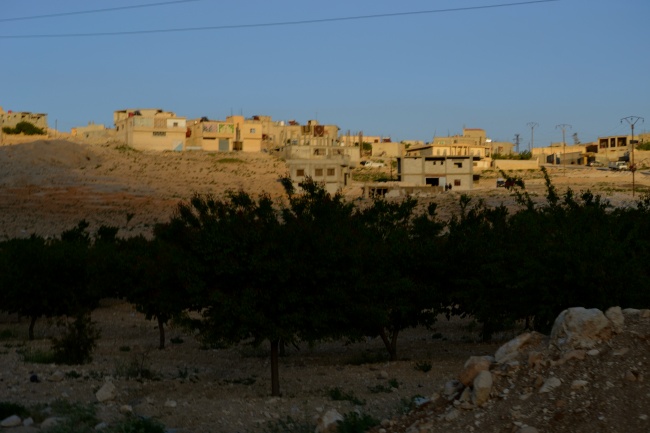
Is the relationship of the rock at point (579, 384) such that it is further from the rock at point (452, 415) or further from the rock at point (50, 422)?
the rock at point (50, 422)

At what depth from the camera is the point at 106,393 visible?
19.5 meters

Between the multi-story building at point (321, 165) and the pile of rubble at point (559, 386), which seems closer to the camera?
the pile of rubble at point (559, 386)

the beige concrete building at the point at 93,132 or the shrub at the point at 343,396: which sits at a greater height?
the beige concrete building at the point at 93,132

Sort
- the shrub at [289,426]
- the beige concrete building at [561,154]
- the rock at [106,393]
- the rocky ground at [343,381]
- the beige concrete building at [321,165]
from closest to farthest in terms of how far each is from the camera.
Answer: the rocky ground at [343,381] < the shrub at [289,426] < the rock at [106,393] < the beige concrete building at [321,165] < the beige concrete building at [561,154]

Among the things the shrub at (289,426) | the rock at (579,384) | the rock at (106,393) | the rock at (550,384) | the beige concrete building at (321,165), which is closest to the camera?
the rock at (579,384)

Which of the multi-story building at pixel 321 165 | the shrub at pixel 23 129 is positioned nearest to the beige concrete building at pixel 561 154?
the multi-story building at pixel 321 165

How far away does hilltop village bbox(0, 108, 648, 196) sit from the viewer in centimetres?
8412

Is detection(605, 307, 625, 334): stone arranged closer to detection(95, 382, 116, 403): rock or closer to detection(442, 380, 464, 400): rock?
detection(442, 380, 464, 400): rock

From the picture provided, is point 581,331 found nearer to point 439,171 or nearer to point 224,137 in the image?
point 439,171

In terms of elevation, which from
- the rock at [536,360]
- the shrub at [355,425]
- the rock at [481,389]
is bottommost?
the shrub at [355,425]

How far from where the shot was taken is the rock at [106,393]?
19297 mm

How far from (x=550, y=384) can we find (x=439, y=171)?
7290 centimetres

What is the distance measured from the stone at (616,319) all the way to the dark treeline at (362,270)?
254 inches

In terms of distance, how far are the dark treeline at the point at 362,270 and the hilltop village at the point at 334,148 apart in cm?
4506
